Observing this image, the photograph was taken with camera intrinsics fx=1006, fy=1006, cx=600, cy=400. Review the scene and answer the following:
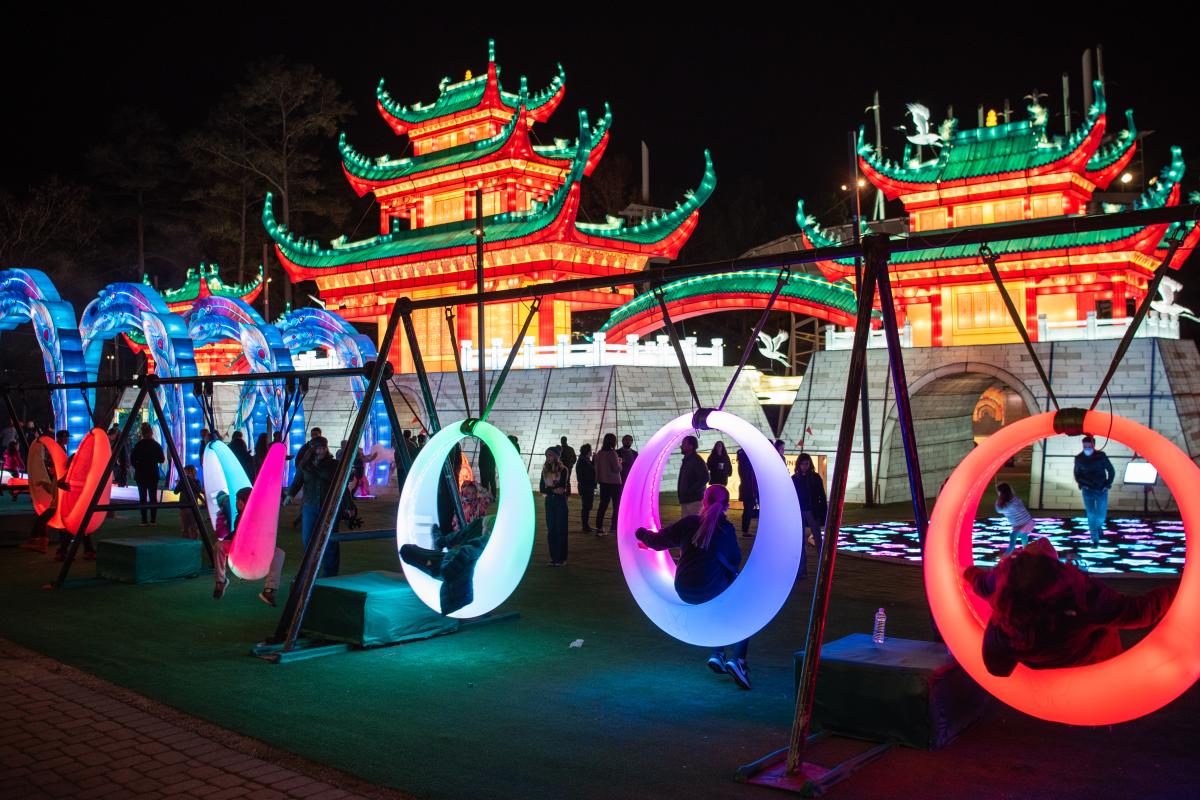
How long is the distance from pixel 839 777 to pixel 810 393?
16.9 m

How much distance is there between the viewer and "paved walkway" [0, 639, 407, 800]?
5242mm

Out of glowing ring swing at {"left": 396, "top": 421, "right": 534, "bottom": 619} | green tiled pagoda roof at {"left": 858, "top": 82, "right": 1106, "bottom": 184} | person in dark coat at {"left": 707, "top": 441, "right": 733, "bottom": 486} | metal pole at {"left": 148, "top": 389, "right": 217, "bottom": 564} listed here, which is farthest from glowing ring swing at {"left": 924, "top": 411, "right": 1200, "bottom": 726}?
green tiled pagoda roof at {"left": 858, "top": 82, "right": 1106, "bottom": 184}

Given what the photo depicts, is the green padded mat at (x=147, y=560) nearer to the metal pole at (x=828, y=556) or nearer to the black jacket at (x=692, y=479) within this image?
the black jacket at (x=692, y=479)

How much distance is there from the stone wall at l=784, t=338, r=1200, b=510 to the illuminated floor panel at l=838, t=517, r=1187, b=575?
178cm

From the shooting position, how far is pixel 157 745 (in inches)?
235

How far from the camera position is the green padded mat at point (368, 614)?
830cm

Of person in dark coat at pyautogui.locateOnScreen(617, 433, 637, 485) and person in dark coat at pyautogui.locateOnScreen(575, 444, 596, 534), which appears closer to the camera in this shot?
person in dark coat at pyautogui.locateOnScreen(617, 433, 637, 485)

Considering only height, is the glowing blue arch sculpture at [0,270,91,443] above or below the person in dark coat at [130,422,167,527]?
above

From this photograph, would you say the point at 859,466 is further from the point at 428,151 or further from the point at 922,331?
the point at 428,151

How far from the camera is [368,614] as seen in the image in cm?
829

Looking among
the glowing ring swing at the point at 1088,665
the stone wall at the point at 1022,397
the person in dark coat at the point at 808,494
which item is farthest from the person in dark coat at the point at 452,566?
the stone wall at the point at 1022,397

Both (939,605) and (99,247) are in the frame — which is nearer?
(939,605)

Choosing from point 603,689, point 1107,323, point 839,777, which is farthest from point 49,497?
point 1107,323

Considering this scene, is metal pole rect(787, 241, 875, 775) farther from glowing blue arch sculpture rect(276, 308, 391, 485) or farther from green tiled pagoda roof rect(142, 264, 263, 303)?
green tiled pagoda roof rect(142, 264, 263, 303)
